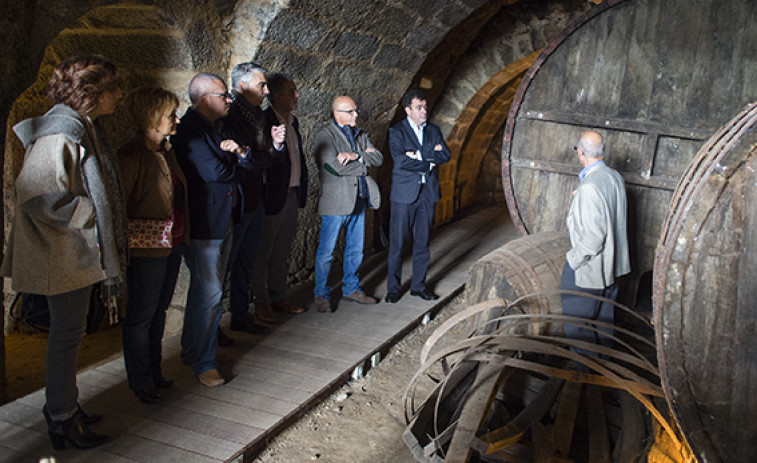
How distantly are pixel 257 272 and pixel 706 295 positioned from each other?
280cm

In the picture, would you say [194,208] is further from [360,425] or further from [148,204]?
[360,425]

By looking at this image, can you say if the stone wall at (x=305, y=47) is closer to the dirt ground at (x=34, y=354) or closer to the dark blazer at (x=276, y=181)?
the dark blazer at (x=276, y=181)

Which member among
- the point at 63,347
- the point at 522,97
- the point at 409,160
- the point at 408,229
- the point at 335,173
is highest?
the point at 522,97

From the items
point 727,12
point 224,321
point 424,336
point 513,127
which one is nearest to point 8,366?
point 224,321

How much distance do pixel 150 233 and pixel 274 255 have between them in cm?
145

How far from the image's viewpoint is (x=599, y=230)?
319 centimetres

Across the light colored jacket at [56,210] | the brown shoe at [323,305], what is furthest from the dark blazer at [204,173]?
the brown shoe at [323,305]

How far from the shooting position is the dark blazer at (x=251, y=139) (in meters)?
3.18

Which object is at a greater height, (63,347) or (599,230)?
(599,230)

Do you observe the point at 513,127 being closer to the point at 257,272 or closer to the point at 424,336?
the point at 424,336

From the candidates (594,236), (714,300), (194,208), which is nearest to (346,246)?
(194,208)

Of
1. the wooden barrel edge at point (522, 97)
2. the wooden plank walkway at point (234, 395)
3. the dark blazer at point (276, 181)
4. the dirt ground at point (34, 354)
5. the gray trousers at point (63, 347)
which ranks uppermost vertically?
the wooden barrel edge at point (522, 97)

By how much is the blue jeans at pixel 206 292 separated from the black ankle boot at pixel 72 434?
0.67 metres

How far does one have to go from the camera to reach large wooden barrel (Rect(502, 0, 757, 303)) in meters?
3.52
